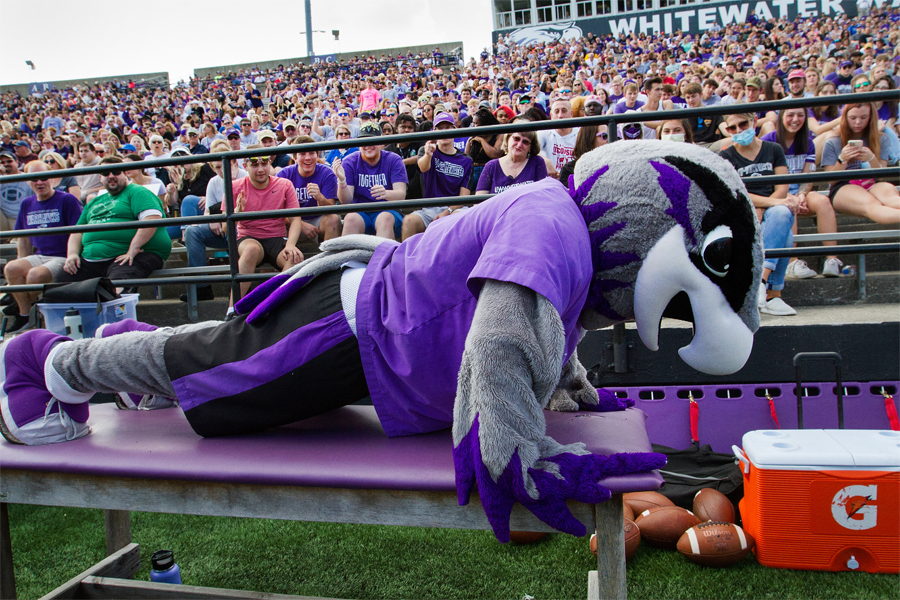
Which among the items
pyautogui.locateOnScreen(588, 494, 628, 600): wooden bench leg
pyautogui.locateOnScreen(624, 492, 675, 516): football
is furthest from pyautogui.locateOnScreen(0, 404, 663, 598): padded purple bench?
pyautogui.locateOnScreen(624, 492, 675, 516): football

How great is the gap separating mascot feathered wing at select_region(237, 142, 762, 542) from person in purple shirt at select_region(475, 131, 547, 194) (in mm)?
Answer: 2372

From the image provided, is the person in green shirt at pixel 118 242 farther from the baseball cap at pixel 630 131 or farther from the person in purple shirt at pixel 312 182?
the baseball cap at pixel 630 131

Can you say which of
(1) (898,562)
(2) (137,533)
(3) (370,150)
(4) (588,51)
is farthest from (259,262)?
(4) (588,51)

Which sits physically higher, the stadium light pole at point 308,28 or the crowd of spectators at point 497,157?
the stadium light pole at point 308,28

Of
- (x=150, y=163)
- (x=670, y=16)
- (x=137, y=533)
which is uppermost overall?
(x=670, y=16)

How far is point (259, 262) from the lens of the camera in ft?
13.7

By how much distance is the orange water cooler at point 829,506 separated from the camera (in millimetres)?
1954

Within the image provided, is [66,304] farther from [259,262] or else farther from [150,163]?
[259,262]

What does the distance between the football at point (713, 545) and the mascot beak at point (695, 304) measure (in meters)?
0.90

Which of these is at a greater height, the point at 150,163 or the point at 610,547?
the point at 150,163

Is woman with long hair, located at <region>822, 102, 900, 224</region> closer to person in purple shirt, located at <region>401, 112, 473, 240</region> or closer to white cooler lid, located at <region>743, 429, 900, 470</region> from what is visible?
white cooler lid, located at <region>743, 429, 900, 470</region>

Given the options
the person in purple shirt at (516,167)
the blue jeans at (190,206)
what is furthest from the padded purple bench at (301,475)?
the blue jeans at (190,206)

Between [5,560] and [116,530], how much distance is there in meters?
0.44

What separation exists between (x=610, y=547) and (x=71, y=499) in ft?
4.34
